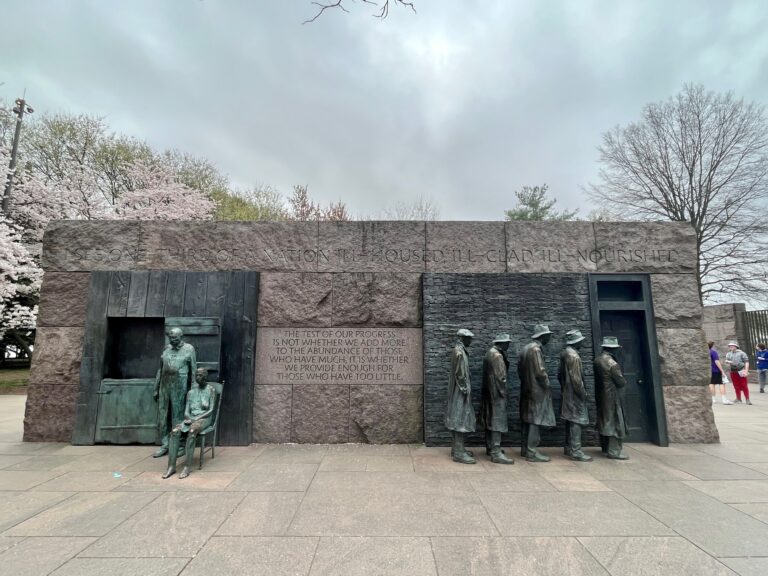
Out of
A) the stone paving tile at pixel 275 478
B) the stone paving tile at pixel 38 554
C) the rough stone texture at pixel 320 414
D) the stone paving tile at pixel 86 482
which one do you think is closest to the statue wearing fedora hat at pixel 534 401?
the rough stone texture at pixel 320 414

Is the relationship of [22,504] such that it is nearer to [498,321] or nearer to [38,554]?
[38,554]

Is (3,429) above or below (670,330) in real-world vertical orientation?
below

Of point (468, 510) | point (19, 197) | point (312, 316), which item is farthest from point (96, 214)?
point (468, 510)

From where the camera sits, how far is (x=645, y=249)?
6.79 meters

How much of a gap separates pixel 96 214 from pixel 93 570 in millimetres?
21695

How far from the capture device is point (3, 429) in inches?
288

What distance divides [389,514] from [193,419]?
295cm

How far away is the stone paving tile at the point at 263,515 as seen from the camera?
3391 millimetres

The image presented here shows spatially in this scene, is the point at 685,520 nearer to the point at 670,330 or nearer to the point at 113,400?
the point at 670,330

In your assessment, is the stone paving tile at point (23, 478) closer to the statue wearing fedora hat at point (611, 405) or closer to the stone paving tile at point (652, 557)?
the stone paving tile at point (652, 557)

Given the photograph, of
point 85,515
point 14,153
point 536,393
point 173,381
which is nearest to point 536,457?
point 536,393

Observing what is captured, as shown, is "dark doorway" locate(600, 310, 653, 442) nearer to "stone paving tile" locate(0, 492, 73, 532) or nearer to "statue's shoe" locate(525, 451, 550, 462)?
"statue's shoe" locate(525, 451, 550, 462)

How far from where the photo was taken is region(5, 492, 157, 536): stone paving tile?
3398 millimetres

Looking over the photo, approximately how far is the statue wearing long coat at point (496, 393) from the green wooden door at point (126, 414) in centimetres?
532
